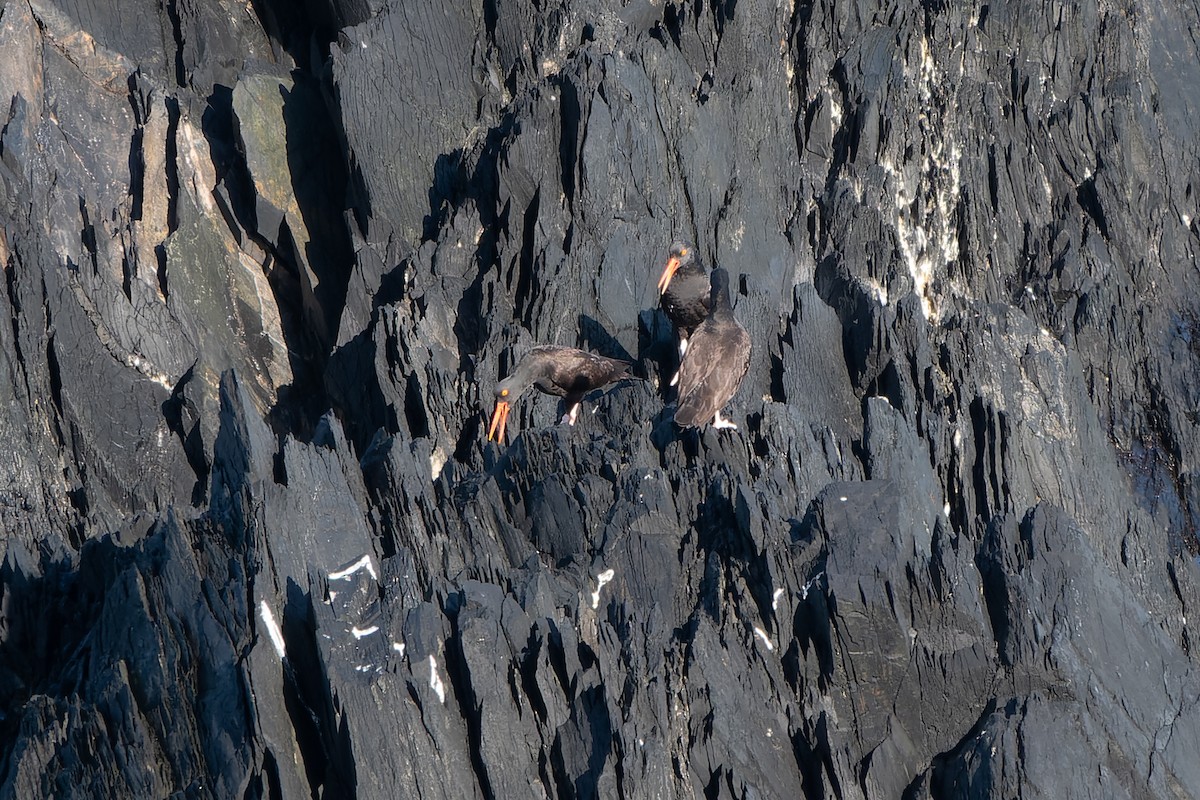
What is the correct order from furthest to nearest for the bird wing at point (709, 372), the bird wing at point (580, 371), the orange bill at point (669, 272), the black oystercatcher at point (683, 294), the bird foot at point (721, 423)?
the orange bill at point (669, 272), the black oystercatcher at point (683, 294), the bird wing at point (580, 371), the bird foot at point (721, 423), the bird wing at point (709, 372)

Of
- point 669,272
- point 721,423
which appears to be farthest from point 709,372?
point 669,272

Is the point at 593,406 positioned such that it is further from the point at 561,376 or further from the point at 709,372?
the point at 709,372

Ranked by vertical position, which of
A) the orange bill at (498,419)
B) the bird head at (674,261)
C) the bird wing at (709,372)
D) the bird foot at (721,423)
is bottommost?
the bird foot at (721,423)

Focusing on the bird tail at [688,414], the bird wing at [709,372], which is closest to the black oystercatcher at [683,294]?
the bird wing at [709,372]

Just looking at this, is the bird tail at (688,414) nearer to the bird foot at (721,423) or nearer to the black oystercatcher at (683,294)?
the bird foot at (721,423)

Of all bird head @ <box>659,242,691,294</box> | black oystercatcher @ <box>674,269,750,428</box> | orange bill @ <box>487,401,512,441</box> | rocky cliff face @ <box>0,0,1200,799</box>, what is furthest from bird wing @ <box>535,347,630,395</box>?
bird head @ <box>659,242,691,294</box>

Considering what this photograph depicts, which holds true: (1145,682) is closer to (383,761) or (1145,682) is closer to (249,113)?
(383,761)
